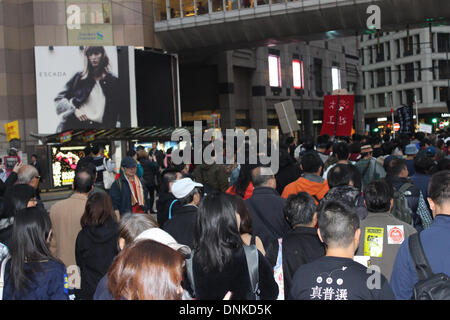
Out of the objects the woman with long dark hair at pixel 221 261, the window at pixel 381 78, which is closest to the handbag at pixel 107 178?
the woman with long dark hair at pixel 221 261

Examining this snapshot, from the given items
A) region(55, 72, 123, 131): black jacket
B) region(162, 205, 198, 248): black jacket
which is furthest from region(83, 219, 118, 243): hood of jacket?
region(55, 72, 123, 131): black jacket

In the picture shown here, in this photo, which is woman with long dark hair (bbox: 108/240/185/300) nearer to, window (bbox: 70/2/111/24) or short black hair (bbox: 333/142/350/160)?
short black hair (bbox: 333/142/350/160)

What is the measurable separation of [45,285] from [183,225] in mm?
1790

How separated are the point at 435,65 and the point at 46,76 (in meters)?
61.9

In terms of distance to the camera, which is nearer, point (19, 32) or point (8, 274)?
point (8, 274)

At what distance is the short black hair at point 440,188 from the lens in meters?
4.02

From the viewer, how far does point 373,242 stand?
4.83 metres

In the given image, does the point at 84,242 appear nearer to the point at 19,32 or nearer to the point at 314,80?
the point at 19,32

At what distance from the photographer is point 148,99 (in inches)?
1216

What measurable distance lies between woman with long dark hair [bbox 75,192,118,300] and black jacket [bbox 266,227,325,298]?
5.68 feet

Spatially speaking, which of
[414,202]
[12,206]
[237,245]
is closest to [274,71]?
[414,202]

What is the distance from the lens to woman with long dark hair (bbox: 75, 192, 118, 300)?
5.23 meters

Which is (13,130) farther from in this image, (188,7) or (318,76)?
(318,76)
